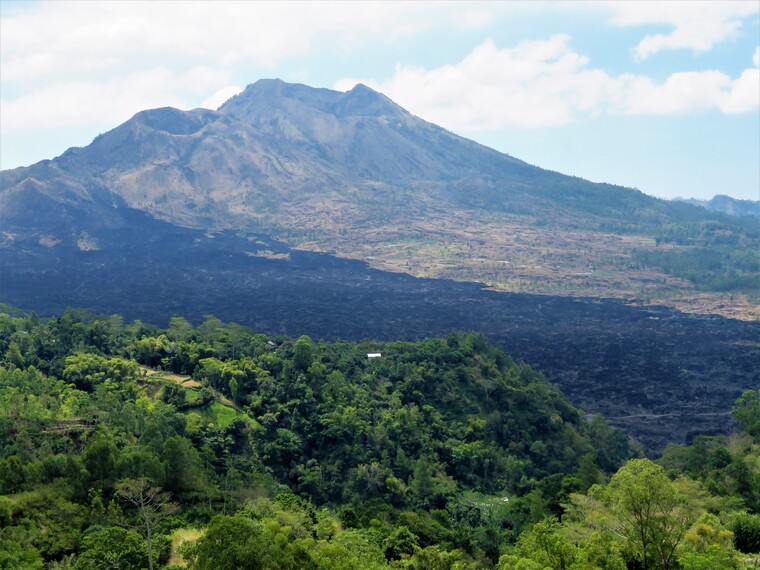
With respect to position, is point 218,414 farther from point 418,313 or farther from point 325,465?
point 418,313

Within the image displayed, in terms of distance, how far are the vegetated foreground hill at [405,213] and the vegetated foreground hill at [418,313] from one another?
900 cm

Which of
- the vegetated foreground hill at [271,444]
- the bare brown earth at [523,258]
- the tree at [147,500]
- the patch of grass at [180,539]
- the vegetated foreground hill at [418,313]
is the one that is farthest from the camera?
the bare brown earth at [523,258]

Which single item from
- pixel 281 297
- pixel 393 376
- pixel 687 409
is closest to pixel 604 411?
pixel 687 409

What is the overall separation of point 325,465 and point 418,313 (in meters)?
51.2

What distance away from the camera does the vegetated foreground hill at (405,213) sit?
116062 mm

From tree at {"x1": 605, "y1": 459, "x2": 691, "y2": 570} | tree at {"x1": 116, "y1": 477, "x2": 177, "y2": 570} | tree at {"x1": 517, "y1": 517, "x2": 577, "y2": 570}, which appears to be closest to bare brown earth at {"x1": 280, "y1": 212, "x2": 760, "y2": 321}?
tree at {"x1": 605, "y1": 459, "x2": 691, "y2": 570}

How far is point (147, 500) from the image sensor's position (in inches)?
970

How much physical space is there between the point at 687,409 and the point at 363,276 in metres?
64.4

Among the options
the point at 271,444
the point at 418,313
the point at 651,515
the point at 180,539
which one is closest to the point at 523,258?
the point at 418,313

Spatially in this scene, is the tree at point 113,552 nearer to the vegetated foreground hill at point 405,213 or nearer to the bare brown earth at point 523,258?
the bare brown earth at point 523,258

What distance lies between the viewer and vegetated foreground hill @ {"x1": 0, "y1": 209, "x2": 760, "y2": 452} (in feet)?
199

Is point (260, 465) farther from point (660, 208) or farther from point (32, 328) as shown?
point (660, 208)

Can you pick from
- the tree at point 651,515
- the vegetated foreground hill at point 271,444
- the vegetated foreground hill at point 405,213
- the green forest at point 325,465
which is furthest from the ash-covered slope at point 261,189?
the tree at point 651,515

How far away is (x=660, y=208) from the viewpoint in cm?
17588
